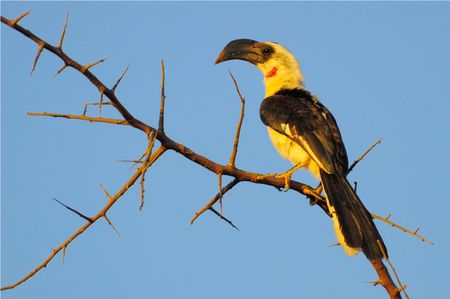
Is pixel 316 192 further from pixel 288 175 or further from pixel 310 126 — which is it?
pixel 310 126

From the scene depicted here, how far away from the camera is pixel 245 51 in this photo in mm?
6445

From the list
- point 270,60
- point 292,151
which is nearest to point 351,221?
point 292,151

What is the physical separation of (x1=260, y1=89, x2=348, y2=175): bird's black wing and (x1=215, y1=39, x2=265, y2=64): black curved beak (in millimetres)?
918

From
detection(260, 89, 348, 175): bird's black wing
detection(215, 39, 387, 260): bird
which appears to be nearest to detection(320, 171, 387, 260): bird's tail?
detection(215, 39, 387, 260): bird

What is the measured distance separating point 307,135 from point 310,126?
109 mm

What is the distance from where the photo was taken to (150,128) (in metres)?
3.13

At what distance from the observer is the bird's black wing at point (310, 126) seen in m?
4.69

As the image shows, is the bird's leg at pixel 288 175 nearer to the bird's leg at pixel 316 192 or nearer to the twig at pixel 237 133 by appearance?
the bird's leg at pixel 316 192

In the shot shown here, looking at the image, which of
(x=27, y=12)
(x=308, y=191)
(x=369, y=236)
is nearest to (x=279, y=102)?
(x=308, y=191)

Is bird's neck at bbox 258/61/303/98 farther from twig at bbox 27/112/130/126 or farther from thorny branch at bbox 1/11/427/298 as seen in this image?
twig at bbox 27/112/130/126

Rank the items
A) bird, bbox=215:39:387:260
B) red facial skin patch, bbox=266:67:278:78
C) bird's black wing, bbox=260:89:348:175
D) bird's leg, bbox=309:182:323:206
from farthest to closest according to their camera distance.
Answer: red facial skin patch, bbox=266:67:278:78 < bird's black wing, bbox=260:89:348:175 < bird's leg, bbox=309:182:323:206 < bird, bbox=215:39:387:260

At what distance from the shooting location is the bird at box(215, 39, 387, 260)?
3947mm

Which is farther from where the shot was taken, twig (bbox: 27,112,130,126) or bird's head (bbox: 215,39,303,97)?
bird's head (bbox: 215,39,303,97)

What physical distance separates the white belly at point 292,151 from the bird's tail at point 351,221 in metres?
0.46
